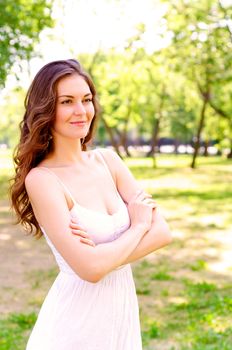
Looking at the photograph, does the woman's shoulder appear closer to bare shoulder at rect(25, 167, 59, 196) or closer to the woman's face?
bare shoulder at rect(25, 167, 59, 196)

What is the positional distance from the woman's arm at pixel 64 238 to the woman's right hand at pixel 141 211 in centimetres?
19

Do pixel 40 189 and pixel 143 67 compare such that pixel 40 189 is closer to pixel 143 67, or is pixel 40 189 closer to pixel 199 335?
pixel 199 335

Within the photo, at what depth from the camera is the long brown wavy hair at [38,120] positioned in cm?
244

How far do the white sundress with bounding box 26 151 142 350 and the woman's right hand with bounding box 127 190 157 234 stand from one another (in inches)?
5.8

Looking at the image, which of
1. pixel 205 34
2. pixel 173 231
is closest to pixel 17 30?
pixel 173 231

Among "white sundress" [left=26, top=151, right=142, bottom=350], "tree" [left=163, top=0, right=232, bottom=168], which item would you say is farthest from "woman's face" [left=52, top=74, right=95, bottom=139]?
"tree" [left=163, top=0, right=232, bottom=168]

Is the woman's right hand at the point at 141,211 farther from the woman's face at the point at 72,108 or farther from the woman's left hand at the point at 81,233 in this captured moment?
the woman's face at the point at 72,108

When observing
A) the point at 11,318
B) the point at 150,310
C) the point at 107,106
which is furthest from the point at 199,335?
the point at 107,106

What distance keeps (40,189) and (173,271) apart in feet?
23.9

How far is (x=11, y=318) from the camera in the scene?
6.86 meters

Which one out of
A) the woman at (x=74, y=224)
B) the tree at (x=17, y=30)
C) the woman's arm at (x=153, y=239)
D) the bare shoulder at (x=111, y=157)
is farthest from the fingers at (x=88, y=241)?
the tree at (x=17, y=30)

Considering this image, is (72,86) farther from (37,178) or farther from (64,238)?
(64,238)

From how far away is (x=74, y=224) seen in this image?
7.78 feet

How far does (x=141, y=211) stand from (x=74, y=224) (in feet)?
1.34
